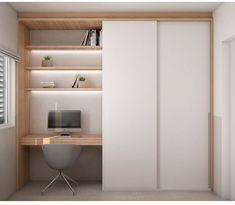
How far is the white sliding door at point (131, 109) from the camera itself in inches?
181

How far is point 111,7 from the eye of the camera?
4438 mm

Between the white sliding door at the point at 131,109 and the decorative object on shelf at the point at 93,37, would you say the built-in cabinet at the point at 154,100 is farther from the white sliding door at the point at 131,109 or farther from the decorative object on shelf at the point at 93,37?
the decorative object on shelf at the point at 93,37

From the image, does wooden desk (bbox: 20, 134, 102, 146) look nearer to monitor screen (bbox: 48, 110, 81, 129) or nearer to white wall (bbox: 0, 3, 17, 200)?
white wall (bbox: 0, 3, 17, 200)

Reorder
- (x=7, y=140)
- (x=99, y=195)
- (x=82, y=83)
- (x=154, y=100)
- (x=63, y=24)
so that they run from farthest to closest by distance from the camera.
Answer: (x=82, y=83)
(x=63, y=24)
(x=154, y=100)
(x=99, y=195)
(x=7, y=140)

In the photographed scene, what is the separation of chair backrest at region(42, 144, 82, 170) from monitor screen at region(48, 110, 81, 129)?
774mm

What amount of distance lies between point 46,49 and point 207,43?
7.92 feet

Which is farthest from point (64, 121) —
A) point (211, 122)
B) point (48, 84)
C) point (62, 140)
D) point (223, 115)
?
point (223, 115)

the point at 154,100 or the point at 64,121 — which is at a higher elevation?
the point at 154,100

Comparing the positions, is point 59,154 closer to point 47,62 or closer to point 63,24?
point 47,62

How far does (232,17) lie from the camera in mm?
3830

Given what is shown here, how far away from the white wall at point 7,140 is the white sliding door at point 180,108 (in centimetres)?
203

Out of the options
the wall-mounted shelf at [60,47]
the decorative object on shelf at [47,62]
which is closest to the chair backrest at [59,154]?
the decorative object on shelf at [47,62]

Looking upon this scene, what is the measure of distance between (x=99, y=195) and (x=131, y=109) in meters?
1.25

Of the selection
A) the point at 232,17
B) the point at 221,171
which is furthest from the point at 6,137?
the point at 232,17
